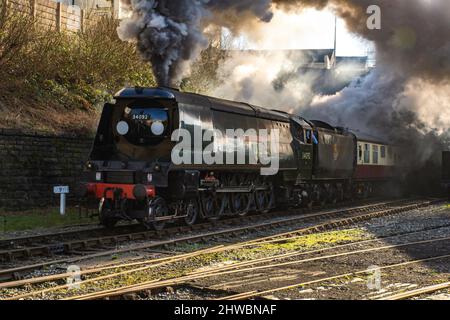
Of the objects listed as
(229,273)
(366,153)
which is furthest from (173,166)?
(366,153)

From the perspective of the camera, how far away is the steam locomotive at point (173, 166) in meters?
11.4

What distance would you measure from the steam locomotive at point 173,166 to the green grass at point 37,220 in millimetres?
1360

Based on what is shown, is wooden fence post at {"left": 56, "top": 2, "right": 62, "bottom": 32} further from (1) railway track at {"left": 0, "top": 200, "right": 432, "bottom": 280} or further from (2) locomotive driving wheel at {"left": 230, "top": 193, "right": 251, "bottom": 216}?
(1) railway track at {"left": 0, "top": 200, "right": 432, "bottom": 280}

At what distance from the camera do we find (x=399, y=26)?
71.4 ft

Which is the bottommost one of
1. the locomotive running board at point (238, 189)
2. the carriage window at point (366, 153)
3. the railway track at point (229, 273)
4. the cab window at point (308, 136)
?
the railway track at point (229, 273)

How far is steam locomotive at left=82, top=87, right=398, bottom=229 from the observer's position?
11.4m

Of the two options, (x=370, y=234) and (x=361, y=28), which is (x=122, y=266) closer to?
(x=370, y=234)

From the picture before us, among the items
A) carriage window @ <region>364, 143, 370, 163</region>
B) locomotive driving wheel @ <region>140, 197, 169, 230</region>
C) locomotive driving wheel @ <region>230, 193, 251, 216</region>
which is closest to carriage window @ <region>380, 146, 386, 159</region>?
carriage window @ <region>364, 143, 370, 163</region>

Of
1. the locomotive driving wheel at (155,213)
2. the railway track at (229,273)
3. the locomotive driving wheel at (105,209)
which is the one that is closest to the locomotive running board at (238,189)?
the locomotive driving wheel at (155,213)

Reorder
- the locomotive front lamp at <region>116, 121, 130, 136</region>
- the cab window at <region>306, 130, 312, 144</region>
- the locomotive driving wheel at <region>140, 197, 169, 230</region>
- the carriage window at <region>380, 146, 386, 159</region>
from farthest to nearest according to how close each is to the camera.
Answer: the carriage window at <region>380, 146, 386, 159</region>
the cab window at <region>306, 130, 312, 144</region>
the locomotive front lamp at <region>116, 121, 130, 136</region>
the locomotive driving wheel at <region>140, 197, 169, 230</region>

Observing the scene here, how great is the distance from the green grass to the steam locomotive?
1360mm

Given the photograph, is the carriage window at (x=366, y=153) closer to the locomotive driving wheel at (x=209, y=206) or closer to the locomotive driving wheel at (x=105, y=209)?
the locomotive driving wheel at (x=209, y=206)
